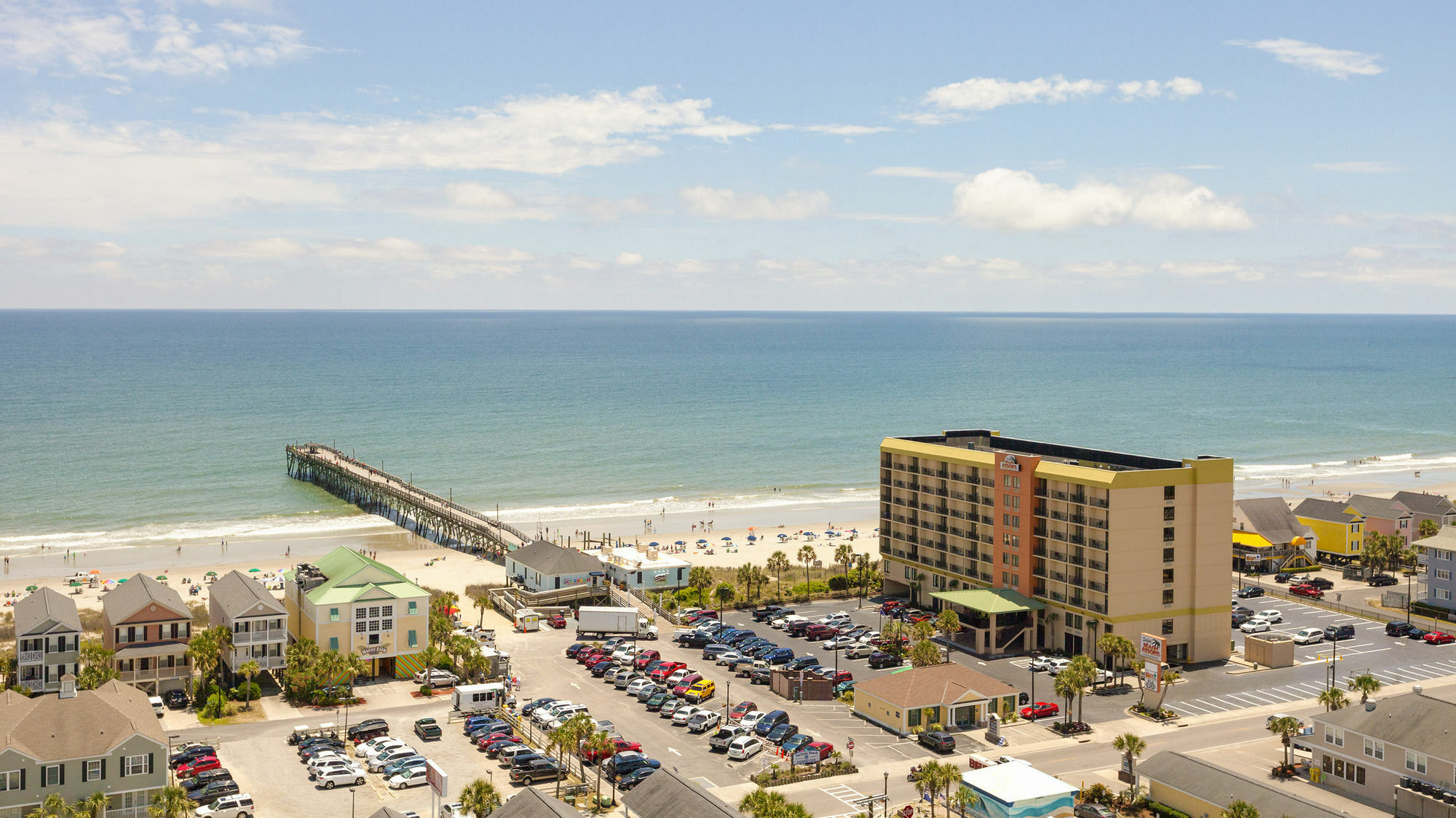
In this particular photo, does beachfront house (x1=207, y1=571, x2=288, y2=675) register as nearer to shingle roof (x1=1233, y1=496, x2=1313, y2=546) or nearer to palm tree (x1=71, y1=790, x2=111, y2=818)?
palm tree (x1=71, y1=790, x2=111, y2=818)

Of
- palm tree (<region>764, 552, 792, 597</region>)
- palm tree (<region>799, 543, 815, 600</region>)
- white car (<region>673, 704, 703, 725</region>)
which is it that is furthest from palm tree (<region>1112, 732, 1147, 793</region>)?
palm tree (<region>799, 543, 815, 600</region>)

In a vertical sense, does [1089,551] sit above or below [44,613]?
above

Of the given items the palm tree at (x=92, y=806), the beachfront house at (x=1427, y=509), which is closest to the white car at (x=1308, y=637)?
the beachfront house at (x=1427, y=509)

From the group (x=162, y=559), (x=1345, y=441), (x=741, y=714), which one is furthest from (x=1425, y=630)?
(x=1345, y=441)

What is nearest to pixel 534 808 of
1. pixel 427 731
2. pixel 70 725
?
pixel 427 731

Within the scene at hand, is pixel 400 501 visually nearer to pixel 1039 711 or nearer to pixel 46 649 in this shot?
pixel 46 649

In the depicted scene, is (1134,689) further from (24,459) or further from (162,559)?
(24,459)
